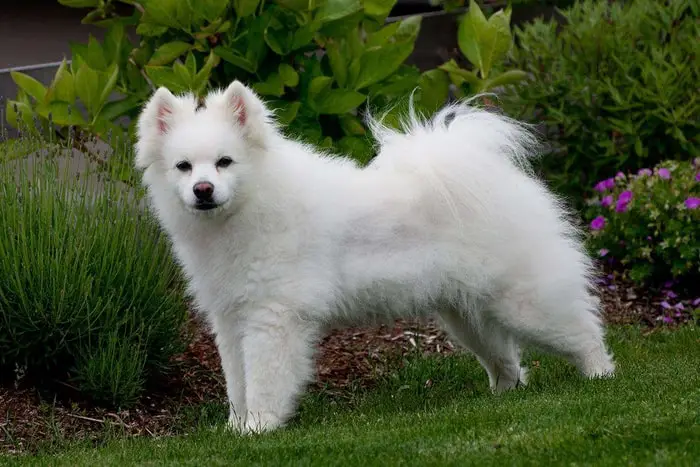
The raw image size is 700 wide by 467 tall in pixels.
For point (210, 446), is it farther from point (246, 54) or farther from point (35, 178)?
point (246, 54)

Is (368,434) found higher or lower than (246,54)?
lower

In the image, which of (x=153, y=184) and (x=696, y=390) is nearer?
(x=696, y=390)

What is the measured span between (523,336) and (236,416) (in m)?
1.41

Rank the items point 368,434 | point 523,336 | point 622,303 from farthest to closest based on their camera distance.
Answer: point 622,303, point 523,336, point 368,434

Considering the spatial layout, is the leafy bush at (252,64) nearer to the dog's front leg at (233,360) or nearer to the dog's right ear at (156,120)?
the dog's right ear at (156,120)

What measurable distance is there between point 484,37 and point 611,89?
1656 mm

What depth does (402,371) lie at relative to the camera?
600 cm

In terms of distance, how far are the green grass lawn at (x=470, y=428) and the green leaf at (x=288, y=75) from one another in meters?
1.74

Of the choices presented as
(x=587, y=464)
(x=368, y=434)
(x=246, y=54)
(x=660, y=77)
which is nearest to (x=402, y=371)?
(x=368, y=434)

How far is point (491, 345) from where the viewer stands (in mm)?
5559

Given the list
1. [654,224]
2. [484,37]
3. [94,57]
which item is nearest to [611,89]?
[654,224]

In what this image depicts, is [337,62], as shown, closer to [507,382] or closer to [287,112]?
[287,112]

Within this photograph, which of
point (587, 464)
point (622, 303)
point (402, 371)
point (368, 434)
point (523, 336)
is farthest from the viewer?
point (622, 303)

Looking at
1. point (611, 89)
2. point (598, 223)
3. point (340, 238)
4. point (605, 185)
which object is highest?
point (340, 238)
